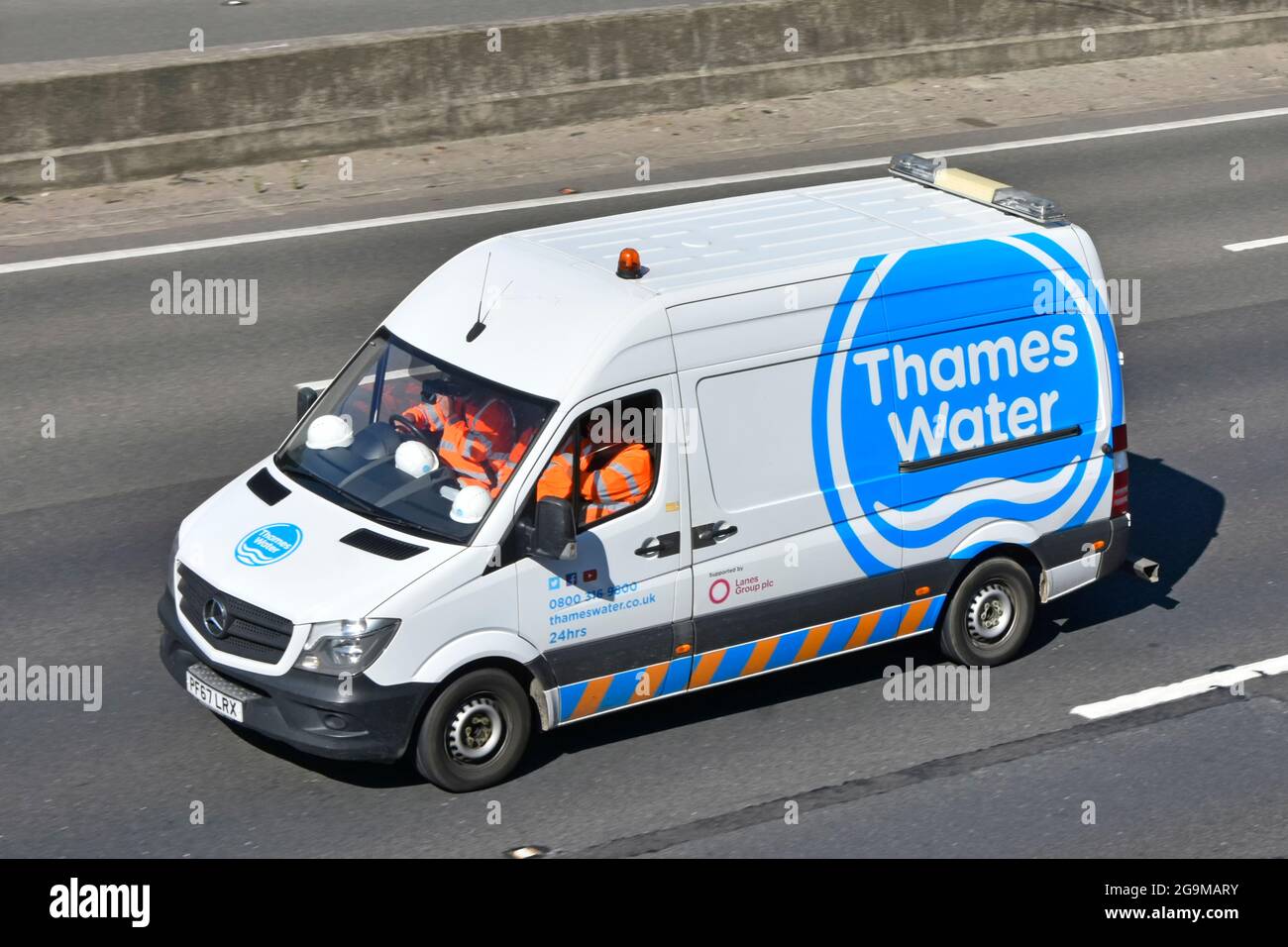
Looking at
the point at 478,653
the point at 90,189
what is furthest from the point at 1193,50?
the point at 478,653

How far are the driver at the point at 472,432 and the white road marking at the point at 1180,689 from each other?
3.26 metres

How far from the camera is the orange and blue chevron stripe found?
27.0 feet

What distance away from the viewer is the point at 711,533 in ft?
27.2

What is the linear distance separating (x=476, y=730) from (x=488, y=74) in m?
10.8

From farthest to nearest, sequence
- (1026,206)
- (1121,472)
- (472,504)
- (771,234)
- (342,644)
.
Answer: (1121,472) < (1026,206) < (771,234) < (472,504) < (342,644)

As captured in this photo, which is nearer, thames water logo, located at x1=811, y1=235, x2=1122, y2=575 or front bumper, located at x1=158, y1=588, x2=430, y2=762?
front bumper, located at x1=158, y1=588, x2=430, y2=762

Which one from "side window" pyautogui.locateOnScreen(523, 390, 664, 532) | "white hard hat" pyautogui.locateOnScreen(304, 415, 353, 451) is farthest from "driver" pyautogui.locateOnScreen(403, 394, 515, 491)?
"white hard hat" pyautogui.locateOnScreen(304, 415, 353, 451)

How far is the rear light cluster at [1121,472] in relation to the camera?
9492mm

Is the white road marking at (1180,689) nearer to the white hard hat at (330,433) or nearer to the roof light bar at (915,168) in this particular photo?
the roof light bar at (915,168)

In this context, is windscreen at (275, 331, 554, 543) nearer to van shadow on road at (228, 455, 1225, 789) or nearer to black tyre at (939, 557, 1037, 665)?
van shadow on road at (228, 455, 1225, 789)

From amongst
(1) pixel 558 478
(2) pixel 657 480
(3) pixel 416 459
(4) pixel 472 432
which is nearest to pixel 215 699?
(3) pixel 416 459

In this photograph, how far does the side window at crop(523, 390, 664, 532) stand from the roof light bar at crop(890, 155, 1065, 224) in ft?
8.26

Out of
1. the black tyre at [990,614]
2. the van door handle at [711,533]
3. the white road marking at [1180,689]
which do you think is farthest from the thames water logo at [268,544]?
the white road marking at [1180,689]

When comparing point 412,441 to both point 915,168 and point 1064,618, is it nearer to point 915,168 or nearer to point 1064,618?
point 915,168
